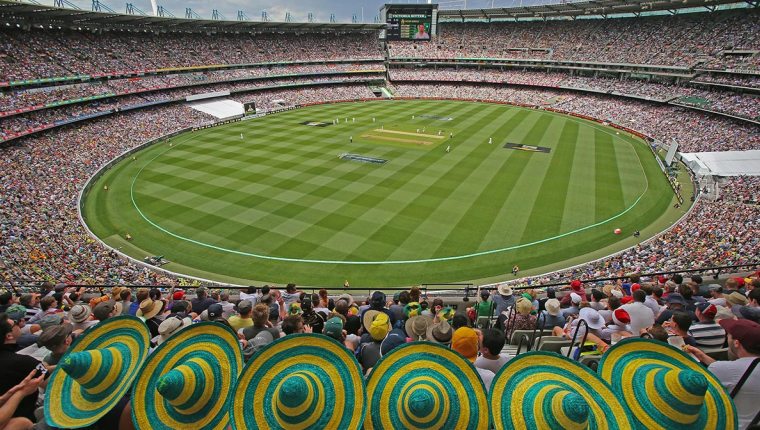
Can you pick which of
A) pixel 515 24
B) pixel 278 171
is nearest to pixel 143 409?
pixel 278 171

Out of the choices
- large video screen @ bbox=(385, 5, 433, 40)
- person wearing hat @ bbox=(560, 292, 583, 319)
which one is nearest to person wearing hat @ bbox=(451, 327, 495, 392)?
person wearing hat @ bbox=(560, 292, 583, 319)

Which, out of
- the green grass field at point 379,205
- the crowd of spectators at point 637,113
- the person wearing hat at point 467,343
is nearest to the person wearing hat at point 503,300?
the person wearing hat at point 467,343

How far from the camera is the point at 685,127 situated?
4531 cm

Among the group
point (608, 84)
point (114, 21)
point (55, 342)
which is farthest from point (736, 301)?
point (114, 21)

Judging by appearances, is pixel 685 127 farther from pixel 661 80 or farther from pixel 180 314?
pixel 180 314

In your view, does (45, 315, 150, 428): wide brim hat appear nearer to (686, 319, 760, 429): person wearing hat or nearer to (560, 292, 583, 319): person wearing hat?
(686, 319, 760, 429): person wearing hat

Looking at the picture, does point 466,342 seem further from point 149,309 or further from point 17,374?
point 149,309

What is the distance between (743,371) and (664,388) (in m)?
1.56

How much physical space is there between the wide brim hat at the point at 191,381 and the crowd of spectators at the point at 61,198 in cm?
1833

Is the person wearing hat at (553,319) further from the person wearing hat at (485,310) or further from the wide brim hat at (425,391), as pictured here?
the wide brim hat at (425,391)

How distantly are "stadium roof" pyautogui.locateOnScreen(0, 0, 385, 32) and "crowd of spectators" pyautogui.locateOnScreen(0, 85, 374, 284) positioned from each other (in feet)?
41.2

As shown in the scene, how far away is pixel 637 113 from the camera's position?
53938mm

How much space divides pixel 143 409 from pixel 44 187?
34880mm

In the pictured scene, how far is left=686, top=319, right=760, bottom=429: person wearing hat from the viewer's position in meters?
4.41
